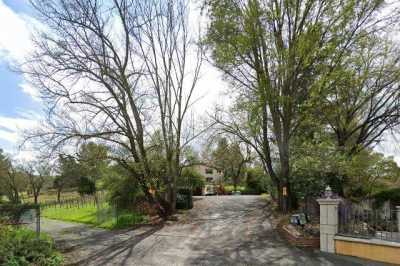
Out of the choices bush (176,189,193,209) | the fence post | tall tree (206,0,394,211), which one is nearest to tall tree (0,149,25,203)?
bush (176,189,193,209)

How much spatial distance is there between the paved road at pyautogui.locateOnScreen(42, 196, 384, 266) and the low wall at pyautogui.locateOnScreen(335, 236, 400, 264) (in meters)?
0.30

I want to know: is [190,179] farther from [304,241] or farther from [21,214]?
[304,241]

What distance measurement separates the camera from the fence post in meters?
9.53

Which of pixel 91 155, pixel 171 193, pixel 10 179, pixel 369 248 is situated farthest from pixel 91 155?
pixel 10 179

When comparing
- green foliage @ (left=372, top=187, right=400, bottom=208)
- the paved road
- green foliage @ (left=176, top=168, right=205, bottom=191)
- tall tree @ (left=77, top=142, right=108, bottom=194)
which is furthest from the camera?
green foliage @ (left=176, top=168, right=205, bottom=191)

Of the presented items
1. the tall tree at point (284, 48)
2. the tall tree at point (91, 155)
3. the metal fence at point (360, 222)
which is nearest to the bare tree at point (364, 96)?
the tall tree at point (284, 48)

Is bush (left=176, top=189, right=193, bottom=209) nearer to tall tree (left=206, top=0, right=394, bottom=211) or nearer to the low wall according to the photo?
tall tree (left=206, top=0, right=394, bottom=211)

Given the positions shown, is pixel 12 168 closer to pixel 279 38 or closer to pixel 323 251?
pixel 279 38

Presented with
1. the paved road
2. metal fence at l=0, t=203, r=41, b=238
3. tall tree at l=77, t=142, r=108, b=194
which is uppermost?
tall tree at l=77, t=142, r=108, b=194

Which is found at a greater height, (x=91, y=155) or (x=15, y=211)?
(x=91, y=155)

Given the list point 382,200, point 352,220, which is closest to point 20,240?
point 352,220

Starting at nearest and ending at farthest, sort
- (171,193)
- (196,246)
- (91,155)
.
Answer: (196,246), (91,155), (171,193)

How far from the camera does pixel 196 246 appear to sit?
428 inches

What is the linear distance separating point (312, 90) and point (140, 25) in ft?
30.1
